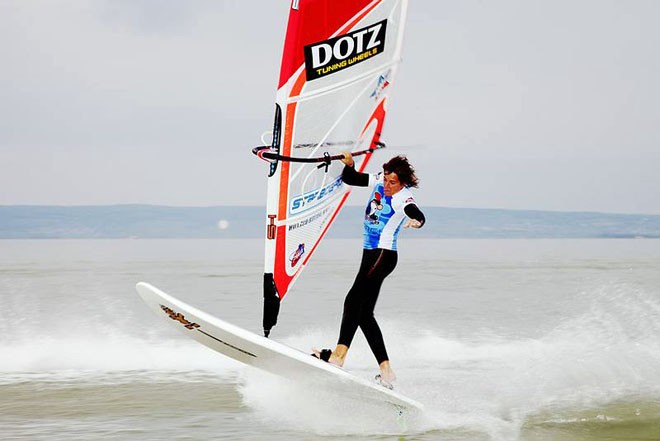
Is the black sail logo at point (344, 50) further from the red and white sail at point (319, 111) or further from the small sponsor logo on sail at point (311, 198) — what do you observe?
the small sponsor logo on sail at point (311, 198)

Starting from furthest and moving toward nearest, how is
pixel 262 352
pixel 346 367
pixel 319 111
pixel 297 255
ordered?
1. pixel 346 367
2. pixel 297 255
3. pixel 319 111
4. pixel 262 352

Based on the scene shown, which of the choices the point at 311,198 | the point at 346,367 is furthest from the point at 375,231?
the point at 346,367

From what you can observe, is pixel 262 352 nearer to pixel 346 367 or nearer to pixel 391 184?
pixel 391 184

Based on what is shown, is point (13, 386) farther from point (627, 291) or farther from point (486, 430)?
point (627, 291)

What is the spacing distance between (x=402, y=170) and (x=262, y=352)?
172 cm

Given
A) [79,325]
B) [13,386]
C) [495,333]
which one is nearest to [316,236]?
[13,386]

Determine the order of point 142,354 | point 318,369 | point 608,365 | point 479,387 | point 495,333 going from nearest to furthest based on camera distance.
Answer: point 318,369 → point 479,387 → point 608,365 → point 142,354 → point 495,333

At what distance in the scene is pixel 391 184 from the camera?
630 cm

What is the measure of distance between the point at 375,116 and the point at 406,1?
3.17ft

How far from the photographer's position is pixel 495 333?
13.0m

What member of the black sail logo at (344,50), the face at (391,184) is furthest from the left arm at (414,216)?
the black sail logo at (344,50)

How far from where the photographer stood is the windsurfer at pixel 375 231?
6.30 meters

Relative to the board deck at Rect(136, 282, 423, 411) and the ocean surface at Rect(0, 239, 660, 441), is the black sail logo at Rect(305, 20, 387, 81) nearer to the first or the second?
the board deck at Rect(136, 282, 423, 411)

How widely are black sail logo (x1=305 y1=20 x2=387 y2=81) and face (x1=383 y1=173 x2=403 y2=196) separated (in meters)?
0.89
